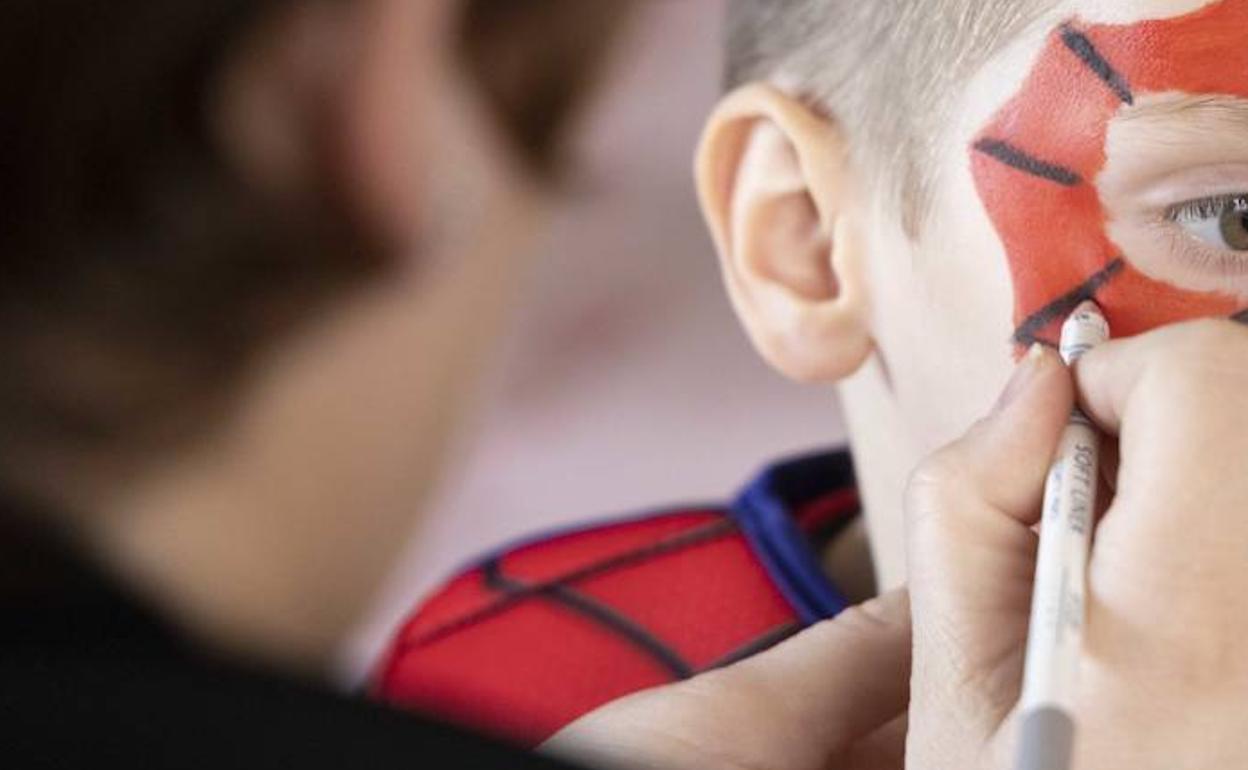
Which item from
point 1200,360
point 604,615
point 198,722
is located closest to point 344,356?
point 604,615

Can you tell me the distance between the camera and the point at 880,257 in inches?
29.9

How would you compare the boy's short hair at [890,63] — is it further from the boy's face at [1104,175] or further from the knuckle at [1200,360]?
the knuckle at [1200,360]

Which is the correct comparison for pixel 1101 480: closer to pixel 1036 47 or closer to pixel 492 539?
pixel 1036 47

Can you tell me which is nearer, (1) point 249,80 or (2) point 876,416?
(2) point 876,416

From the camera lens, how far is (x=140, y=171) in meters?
0.97

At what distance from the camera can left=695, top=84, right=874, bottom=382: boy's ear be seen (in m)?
0.78

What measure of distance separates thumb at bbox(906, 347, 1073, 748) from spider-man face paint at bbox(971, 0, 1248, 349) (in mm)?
88

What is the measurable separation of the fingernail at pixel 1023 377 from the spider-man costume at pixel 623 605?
0.68ft

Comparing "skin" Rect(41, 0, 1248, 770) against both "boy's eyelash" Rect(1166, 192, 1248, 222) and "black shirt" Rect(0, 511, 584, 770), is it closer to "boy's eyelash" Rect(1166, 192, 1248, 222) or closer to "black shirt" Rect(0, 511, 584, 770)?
"boy's eyelash" Rect(1166, 192, 1248, 222)

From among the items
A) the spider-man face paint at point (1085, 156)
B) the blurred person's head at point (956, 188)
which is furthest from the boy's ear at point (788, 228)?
the spider-man face paint at point (1085, 156)

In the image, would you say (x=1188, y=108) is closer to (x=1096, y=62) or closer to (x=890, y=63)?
(x=1096, y=62)

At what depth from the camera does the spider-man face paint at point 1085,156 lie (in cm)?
65

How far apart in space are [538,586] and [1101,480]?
35cm

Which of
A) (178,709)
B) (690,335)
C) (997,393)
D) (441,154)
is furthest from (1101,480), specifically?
(441,154)
